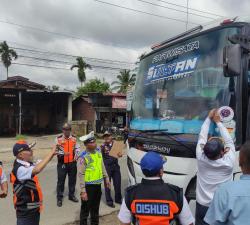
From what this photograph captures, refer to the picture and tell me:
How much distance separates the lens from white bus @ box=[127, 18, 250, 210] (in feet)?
16.1

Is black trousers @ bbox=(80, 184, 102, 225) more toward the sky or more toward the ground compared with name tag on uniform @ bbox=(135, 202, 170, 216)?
more toward the ground

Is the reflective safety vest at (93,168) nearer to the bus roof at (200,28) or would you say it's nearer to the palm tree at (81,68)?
the bus roof at (200,28)

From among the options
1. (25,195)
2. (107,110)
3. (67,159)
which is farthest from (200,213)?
(107,110)

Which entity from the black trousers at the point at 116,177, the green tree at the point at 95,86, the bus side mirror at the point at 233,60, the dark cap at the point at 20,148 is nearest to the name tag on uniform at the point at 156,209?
the dark cap at the point at 20,148

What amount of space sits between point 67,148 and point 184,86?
3.65m

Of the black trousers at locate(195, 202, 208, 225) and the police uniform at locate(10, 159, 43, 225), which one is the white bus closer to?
the black trousers at locate(195, 202, 208, 225)

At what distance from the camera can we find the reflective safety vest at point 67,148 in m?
→ 8.34

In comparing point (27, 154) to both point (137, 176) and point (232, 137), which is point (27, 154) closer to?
point (137, 176)

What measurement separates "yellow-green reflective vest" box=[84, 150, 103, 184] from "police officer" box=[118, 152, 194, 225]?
296 cm

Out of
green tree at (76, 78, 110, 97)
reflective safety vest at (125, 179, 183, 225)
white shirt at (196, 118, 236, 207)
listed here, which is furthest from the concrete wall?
reflective safety vest at (125, 179, 183, 225)

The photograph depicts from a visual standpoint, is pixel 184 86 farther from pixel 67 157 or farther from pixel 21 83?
pixel 21 83

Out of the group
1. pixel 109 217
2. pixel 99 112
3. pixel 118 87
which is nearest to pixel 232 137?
pixel 109 217

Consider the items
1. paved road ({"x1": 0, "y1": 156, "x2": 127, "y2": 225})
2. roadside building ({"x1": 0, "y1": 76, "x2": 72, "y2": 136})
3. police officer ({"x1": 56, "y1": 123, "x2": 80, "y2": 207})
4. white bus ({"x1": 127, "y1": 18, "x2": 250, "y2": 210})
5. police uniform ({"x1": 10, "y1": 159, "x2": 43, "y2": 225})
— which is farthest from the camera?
roadside building ({"x1": 0, "y1": 76, "x2": 72, "y2": 136})

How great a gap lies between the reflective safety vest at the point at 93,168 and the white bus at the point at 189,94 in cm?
49
